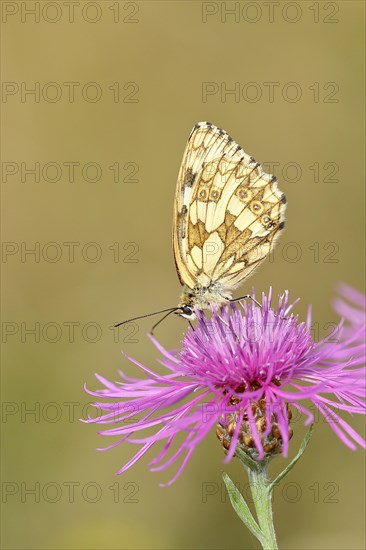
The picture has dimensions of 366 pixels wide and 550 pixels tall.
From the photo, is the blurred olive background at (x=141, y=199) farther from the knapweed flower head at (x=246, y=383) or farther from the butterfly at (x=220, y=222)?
the knapweed flower head at (x=246, y=383)

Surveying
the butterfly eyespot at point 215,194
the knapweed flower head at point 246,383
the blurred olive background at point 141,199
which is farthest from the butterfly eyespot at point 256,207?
the blurred olive background at point 141,199

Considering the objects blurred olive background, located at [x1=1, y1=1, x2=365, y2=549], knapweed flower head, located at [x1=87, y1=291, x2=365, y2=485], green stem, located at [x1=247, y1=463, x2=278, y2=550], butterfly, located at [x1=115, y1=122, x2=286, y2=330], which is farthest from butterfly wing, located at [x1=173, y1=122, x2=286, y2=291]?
blurred olive background, located at [x1=1, y1=1, x2=365, y2=549]

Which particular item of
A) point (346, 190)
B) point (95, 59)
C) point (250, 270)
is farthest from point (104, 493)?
point (95, 59)

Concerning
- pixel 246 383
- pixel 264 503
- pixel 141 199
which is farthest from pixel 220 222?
pixel 141 199

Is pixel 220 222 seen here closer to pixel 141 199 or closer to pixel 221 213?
pixel 221 213

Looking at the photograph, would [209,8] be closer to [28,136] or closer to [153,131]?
[153,131]

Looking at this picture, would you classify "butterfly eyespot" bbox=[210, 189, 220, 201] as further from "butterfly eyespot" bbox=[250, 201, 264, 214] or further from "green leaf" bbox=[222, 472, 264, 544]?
"green leaf" bbox=[222, 472, 264, 544]

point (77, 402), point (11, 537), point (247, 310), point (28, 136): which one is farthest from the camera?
point (28, 136)
